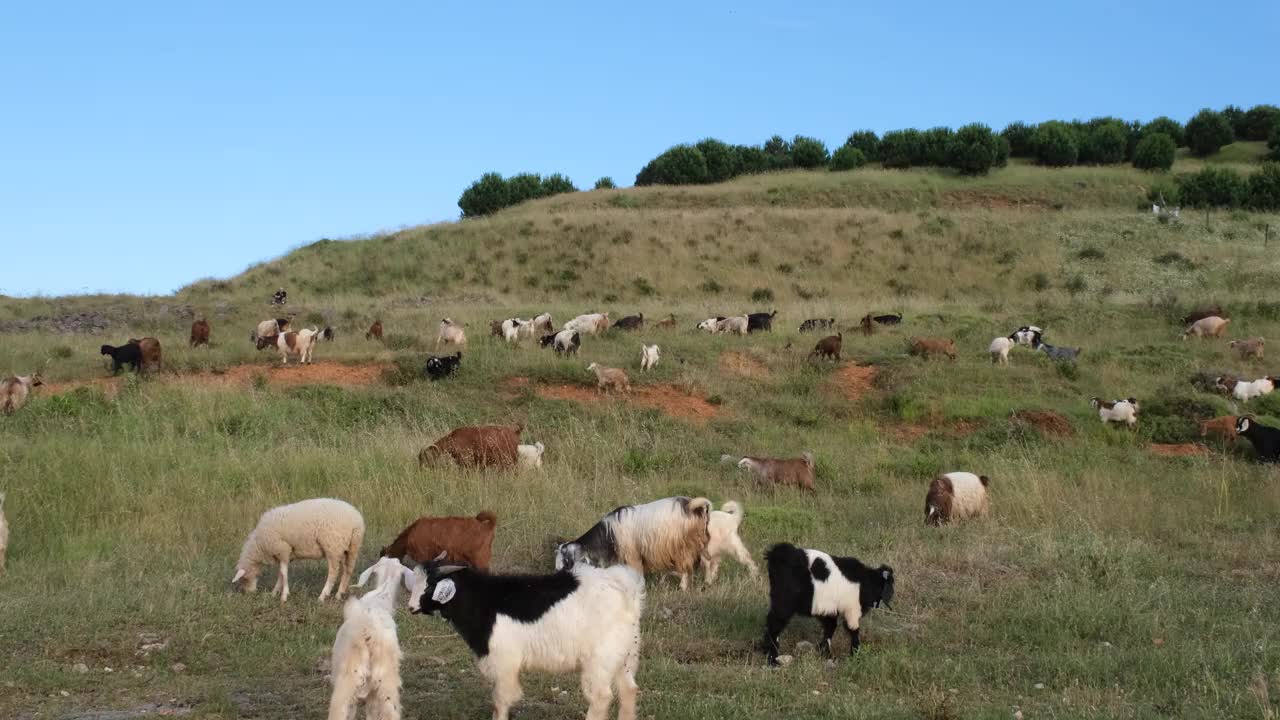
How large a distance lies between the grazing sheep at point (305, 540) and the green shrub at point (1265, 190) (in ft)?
186

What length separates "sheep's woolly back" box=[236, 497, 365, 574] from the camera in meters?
9.66

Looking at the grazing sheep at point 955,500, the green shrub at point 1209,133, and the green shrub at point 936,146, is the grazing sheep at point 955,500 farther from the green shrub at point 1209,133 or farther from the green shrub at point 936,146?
the green shrub at point 1209,133

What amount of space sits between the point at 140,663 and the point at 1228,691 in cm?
678

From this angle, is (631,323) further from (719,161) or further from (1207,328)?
(719,161)

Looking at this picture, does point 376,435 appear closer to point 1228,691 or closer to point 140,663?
point 140,663

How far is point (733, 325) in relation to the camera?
2677 centimetres

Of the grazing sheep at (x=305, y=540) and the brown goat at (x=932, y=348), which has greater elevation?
the brown goat at (x=932, y=348)

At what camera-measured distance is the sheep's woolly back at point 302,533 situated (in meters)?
9.66

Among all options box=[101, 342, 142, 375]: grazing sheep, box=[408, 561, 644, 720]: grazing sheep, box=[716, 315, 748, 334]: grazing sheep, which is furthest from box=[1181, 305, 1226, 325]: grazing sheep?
box=[408, 561, 644, 720]: grazing sheep

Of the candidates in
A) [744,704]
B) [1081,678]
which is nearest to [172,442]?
[744,704]

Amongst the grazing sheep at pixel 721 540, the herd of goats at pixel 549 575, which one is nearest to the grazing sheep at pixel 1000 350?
the herd of goats at pixel 549 575

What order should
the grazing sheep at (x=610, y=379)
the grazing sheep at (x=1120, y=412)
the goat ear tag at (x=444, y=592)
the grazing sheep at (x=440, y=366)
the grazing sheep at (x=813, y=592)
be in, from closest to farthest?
the goat ear tag at (x=444, y=592)
the grazing sheep at (x=813, y=592)
the grazing sheep at (x=1120, y=412)
the grazing sheep at (x=610, y=379)
the grazing sheep at (x=440, y=366)

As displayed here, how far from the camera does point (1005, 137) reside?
74.4 meters

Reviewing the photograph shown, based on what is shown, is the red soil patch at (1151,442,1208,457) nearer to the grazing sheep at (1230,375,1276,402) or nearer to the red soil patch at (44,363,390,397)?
the grazing sheep at (1230,375,1276,402)
